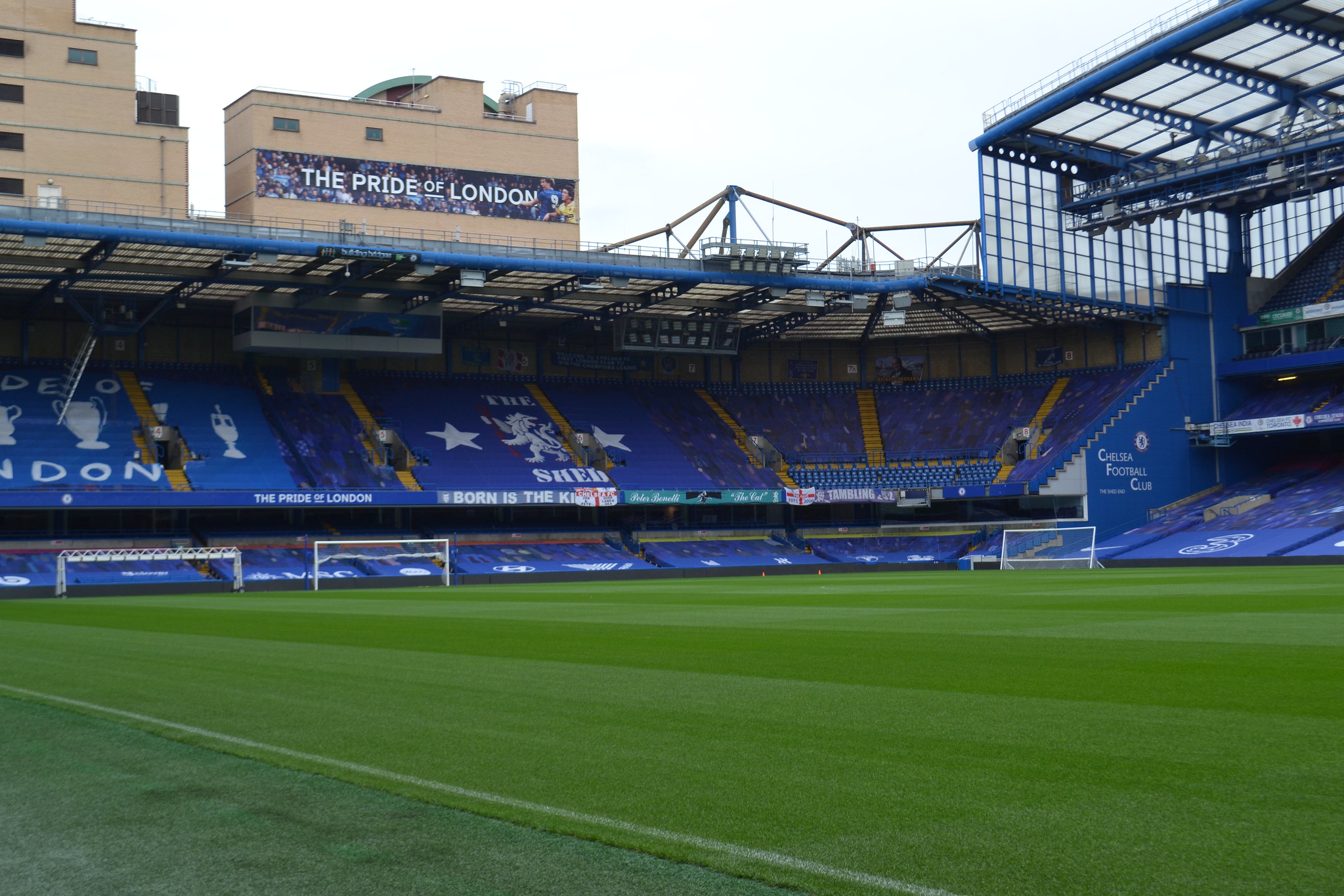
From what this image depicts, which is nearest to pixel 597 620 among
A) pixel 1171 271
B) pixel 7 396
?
pixel 7 396

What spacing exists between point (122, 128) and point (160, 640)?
47969mm

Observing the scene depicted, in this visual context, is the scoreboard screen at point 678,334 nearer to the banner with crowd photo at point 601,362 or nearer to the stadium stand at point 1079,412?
the banner with crowd photo at point 601,362

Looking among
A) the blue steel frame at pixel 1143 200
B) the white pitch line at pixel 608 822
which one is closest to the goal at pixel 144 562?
the blue steel frame at pixel 1143 200

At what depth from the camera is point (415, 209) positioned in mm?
62781

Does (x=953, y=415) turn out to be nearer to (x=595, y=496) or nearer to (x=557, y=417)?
(x=557, y=417)

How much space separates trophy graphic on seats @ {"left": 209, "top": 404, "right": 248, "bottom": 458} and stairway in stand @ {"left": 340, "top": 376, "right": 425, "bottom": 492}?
5670mm

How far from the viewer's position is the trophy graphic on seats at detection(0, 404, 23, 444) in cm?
4903

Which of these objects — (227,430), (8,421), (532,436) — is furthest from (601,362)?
(8,421)

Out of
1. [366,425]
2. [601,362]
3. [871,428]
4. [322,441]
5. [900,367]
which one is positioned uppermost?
[601,362]

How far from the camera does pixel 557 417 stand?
63.9 meters

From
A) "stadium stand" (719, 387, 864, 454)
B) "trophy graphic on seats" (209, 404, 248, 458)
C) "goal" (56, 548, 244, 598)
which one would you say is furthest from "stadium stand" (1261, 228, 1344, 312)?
"goal" (56, 548, 244, 598)

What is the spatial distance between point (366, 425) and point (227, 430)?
21.1 feet

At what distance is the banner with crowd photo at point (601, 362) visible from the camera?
2635 inches

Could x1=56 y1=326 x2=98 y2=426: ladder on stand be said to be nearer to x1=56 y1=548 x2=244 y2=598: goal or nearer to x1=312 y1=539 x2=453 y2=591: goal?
x1=56 y1=548 x2=244 y2=598: goal
